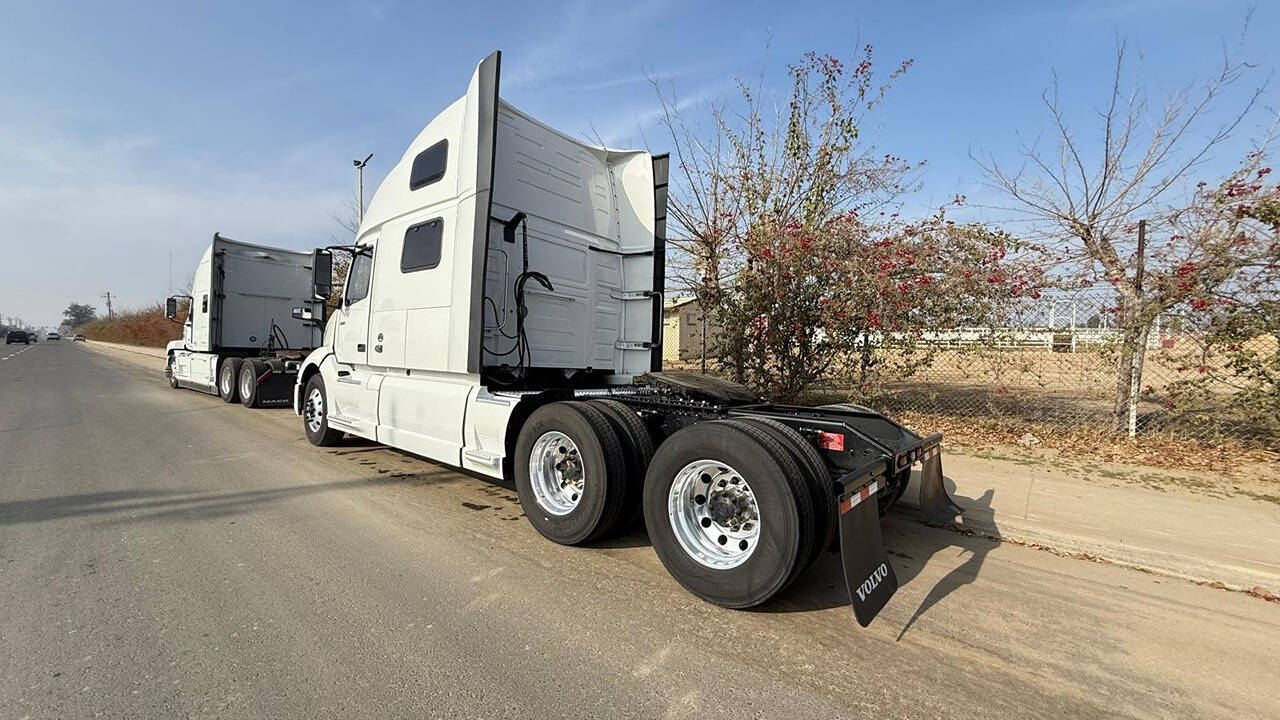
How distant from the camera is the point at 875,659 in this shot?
2826 millimetres

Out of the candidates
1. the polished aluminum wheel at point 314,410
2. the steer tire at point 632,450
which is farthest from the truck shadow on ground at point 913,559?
the polished aluminum wheel at point 314,410

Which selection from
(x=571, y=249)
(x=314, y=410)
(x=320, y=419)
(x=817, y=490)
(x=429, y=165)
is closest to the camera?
(x=817, y=490)

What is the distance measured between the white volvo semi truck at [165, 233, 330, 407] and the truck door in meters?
5.72

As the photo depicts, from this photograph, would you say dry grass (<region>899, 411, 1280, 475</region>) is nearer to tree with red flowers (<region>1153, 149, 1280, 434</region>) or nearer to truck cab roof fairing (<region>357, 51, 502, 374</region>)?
tree with red flowers (<region>1153, 149, 1280, 434</region>)

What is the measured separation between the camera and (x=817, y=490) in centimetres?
313

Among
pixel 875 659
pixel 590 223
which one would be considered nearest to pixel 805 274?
pixel 590 223

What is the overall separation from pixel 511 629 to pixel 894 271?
623 cm

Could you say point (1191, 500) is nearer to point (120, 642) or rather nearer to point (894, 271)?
point (894, 271)

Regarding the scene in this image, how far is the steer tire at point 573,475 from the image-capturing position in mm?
3930

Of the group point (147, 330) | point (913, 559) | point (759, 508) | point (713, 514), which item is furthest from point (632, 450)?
point (147, 330)

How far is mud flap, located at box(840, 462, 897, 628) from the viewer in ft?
9.62

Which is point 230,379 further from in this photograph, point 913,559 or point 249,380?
point 913,559

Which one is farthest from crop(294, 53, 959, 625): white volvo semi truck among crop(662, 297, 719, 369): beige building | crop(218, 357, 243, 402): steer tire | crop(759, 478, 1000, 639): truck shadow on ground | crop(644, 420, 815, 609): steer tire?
crop(218, 357, 243, 402): steer tire

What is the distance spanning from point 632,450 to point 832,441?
129 cm
